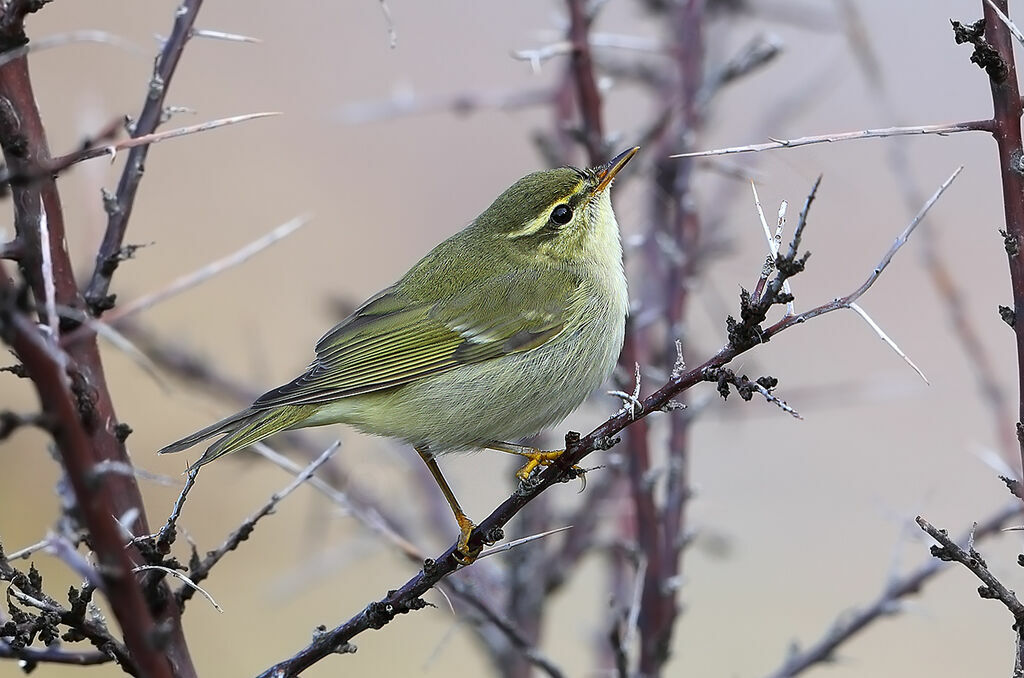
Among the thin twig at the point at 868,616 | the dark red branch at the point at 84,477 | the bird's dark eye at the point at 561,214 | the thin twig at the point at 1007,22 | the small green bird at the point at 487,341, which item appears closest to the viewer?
the dark red branch at the point at 84,477

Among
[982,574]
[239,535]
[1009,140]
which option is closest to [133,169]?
[239,535]

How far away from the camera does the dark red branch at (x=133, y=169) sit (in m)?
2.69

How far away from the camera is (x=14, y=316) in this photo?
1255 millimetres

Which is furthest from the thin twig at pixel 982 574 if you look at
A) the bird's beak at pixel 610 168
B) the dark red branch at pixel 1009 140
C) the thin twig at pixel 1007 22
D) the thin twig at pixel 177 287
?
the bird's beak at pixel 610 168

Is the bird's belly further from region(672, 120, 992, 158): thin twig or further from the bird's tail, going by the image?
region(672, 120, 992, 158): thin twig

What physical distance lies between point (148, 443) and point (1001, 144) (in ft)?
26.2

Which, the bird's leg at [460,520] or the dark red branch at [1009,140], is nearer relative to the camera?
the dark red branch at [1009,140]

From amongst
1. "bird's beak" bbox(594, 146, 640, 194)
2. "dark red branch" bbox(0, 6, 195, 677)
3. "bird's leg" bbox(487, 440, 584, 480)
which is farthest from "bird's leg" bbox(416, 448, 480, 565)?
"bird's beak" bbox(594, 146, 640, 194)

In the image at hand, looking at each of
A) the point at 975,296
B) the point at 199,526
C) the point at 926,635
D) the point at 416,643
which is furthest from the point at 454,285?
the point at 975,296

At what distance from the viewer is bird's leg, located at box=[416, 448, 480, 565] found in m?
2.74

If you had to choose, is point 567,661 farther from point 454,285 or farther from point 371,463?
point 454,285

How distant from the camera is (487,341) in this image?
4.30 meters

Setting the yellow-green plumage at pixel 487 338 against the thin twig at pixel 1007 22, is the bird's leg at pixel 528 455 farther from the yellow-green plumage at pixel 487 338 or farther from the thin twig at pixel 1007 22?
the thin twig at pixel 1007 22

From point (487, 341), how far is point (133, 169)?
69.5 inches
